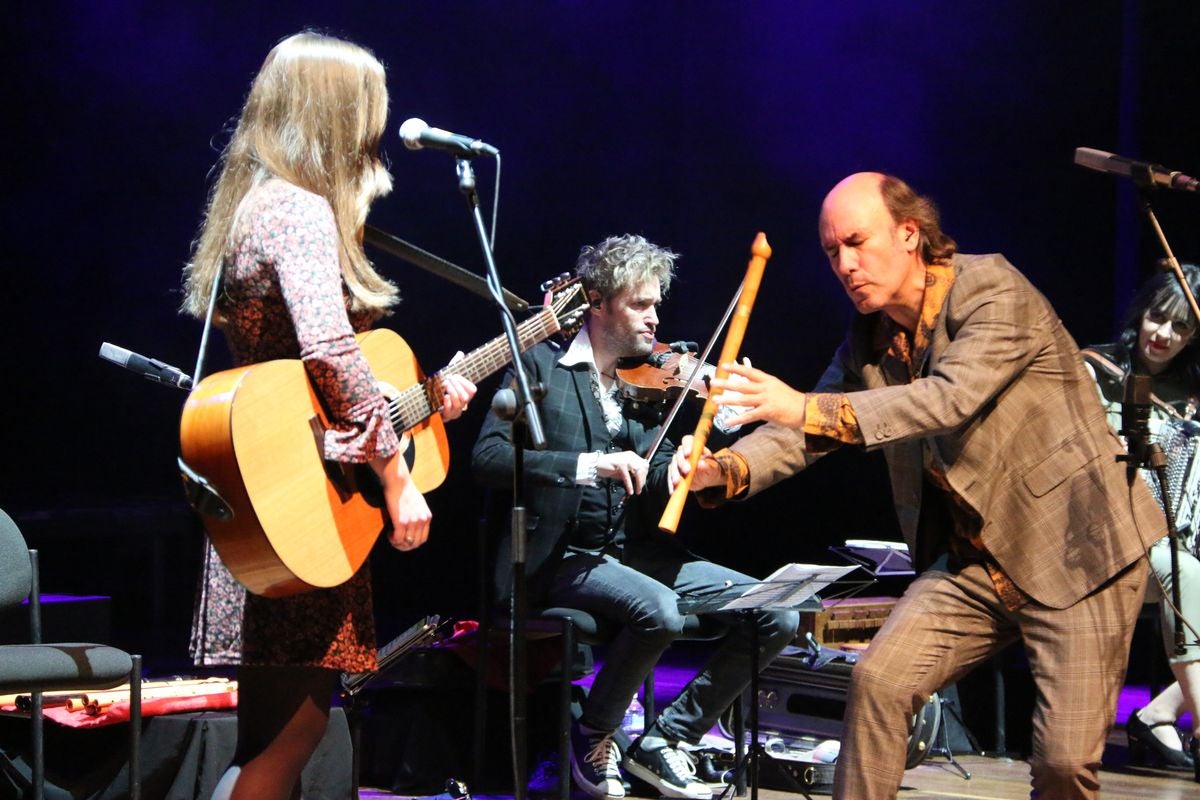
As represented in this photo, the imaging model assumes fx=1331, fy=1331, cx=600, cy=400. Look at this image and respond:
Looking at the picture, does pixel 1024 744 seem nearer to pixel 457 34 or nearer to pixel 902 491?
pixel 902 491

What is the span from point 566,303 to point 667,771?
161 cm

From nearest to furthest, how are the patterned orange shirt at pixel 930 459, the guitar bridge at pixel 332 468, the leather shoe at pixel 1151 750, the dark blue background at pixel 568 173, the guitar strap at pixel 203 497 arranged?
the guitar strap at pixel 203 497 < the guitar bridge at pixel 332 468 < the patterned orange shirt at pixel 930 459 < the leather shoe at pixel 1151 750 < the dark blue background at pixel 568 173

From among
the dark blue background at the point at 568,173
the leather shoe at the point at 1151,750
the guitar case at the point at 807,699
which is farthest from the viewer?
the dark blue background at the point at 568,173

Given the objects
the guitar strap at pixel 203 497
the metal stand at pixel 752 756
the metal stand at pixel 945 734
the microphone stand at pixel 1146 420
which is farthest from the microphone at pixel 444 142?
the metal stand at pixel 945 734

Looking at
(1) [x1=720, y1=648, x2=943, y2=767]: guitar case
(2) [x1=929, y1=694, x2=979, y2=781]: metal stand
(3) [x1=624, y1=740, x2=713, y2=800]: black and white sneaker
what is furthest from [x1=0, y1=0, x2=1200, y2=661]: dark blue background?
(3) [x1=624, y1=740, x2=713, y2=800]: black and white sneaker

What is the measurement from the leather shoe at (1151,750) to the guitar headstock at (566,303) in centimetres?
282

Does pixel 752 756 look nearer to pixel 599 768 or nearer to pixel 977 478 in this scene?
pixel 599 768

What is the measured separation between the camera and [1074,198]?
6852 mm

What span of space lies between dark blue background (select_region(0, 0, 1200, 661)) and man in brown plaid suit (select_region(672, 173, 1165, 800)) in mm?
4195

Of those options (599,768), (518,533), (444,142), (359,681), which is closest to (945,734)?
(599,768)

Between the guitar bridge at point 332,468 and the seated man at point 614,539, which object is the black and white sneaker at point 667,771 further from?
the guitar bridge at point 332,468

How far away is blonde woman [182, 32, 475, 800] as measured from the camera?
7.55ft

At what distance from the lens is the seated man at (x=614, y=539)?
4160 mm

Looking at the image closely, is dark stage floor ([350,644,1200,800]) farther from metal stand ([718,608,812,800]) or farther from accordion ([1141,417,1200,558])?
accordion ([1141,417,1200,558])
